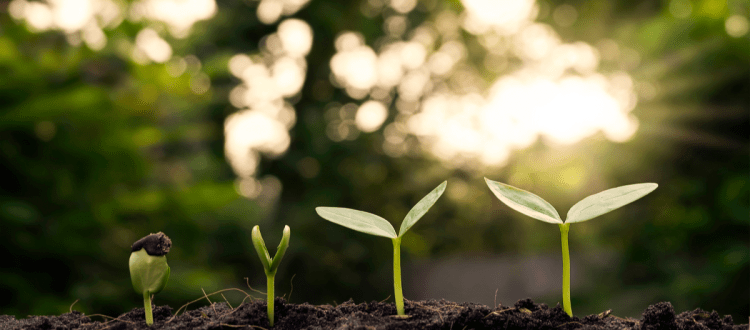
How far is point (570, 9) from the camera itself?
3209 millimetres

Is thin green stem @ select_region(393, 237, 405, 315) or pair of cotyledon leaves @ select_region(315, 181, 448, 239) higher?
pair of cotyledon leaves @ select_region(315, 181, 448, 239)

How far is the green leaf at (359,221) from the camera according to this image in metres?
0.51

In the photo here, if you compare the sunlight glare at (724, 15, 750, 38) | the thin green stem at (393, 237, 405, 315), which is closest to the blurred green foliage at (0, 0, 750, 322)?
the sunlight glare at (724, 15, 750, 38)

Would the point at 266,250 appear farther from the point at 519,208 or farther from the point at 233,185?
the point at 233,185

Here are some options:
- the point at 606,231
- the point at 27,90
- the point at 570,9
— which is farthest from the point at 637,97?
the point at 27,90

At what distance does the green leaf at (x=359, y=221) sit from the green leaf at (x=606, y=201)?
0.71 ft

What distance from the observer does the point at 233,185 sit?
7.69ft

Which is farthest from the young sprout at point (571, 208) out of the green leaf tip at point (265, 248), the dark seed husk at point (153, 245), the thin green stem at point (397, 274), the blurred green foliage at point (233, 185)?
the blurred green foliage at point (233, 185)

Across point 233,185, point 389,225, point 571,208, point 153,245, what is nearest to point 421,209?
point 389,225

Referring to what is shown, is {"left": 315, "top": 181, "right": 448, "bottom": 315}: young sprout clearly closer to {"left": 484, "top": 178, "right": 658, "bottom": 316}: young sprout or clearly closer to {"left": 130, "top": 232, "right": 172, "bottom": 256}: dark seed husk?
{"left": 484, "top": 178, "right": 658, "bottom": 316}: young sprout

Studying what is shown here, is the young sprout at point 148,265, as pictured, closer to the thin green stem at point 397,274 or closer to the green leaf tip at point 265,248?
the green leaf tip at point 265,248

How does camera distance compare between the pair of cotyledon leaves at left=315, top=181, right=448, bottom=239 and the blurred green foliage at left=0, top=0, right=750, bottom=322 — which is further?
the blurred green foliage at left=0, top=0, right=750, bottom=322

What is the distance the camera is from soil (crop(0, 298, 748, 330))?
500 millimetres

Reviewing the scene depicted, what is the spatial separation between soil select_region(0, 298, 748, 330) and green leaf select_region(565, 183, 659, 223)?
0.45ft
